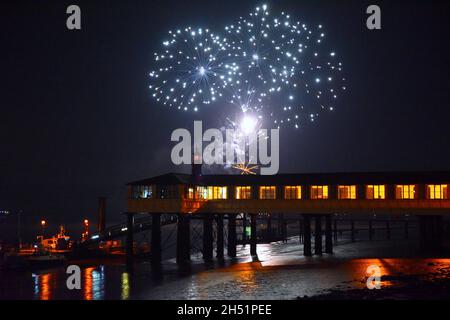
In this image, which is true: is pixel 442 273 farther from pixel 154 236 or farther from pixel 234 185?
pixel 154 236

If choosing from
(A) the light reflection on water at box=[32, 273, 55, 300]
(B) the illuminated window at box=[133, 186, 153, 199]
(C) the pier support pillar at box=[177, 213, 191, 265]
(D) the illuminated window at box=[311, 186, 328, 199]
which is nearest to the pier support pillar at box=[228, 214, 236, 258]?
(C) the pier support pillar at box=[177, 213, 191, 265]

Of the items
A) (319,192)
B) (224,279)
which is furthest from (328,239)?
(224,279)

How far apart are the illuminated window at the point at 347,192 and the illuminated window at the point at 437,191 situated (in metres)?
7.13

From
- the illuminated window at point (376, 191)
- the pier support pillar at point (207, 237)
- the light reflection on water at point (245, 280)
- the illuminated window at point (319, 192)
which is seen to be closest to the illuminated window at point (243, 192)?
the pier support pillar at point (207, 237)

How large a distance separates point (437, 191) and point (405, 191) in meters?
2.93

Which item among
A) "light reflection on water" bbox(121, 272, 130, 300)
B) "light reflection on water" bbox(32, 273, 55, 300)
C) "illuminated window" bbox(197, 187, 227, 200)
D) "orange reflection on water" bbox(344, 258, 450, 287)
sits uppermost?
"illuminated window" bbox(197, 187, 227, 200)

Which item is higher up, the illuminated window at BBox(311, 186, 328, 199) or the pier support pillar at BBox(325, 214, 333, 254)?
the illuminated window at BBox(311, 186, 328, 199)

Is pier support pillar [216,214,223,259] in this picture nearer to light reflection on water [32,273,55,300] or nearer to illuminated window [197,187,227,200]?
illuminated window [197,187,227,200]

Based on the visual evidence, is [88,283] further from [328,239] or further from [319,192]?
[328,239]

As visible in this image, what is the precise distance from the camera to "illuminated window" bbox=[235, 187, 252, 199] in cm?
6488

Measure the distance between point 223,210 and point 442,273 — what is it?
24.8 meters

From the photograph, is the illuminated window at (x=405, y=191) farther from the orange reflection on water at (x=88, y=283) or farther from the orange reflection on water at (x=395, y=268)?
the orange reflection on water at (x=88, y=283)

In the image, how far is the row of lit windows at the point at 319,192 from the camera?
58062 mm

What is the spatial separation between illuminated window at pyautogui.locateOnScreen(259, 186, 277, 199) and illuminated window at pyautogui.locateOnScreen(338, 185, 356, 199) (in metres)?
6.81
